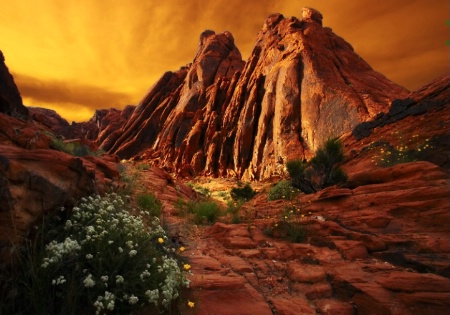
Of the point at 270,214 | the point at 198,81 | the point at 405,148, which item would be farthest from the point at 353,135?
the point at 198,81

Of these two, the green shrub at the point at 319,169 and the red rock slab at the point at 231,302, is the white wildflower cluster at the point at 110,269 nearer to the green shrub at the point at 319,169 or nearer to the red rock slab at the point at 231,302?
the red rock slab at the point at 231,302

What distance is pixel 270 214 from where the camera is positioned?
884cm

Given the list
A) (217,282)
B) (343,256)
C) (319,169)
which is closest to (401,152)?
(319,169)

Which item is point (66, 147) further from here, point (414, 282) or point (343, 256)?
point (414, 282)

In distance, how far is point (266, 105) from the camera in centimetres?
3988

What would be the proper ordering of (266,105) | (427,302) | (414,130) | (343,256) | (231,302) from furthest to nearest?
(266,105)
(414,130)
(343,256)
(231,302)
(427,302)

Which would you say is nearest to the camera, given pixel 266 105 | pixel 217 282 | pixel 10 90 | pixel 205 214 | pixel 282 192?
pixel 217 282

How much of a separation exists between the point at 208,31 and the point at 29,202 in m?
87.9

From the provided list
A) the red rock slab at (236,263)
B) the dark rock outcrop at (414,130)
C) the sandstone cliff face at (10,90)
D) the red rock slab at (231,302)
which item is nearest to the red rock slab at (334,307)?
the red rock slab at (231,302)

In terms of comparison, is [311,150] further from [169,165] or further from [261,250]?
[169,165]

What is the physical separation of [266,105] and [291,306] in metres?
37.5

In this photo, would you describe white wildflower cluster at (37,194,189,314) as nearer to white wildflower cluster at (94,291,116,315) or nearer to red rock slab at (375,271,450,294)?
white wildflower cluster at (94,291,116,315)

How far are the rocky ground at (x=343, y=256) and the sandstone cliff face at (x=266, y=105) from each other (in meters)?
22.0

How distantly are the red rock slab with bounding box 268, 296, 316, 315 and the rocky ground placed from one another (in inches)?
0.6
